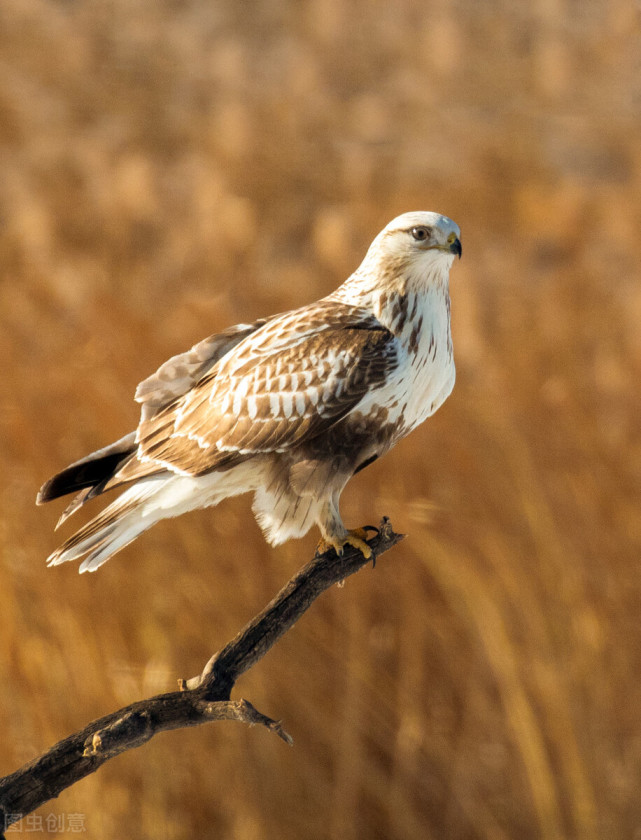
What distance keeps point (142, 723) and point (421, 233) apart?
1154 mm

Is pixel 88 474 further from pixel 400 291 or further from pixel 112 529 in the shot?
pixel 400 291

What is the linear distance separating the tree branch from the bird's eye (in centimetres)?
88

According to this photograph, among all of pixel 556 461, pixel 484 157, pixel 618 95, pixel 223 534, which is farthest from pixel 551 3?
pixel 223 534

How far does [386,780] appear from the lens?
11.8ft

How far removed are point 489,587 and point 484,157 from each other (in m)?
4.49

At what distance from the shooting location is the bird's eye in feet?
6.58

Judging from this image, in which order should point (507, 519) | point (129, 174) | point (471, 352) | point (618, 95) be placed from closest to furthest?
point (507, 519)
point (471, 352)
point (129, 174)
point (618, 95)

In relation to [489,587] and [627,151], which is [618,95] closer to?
[627,151]

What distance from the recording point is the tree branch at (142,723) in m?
1.78

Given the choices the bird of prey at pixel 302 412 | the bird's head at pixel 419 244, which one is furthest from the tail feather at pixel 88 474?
the bird's head at pixel 419 244

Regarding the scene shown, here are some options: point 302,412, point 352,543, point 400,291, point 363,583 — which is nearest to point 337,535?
point 352,543

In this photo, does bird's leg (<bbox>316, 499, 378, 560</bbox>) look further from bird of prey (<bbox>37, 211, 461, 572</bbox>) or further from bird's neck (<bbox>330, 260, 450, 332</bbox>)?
bird's neck (<bbox>330, 260, 450, 332</bbox>)

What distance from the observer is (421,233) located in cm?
201

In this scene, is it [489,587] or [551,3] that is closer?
[489,587]
